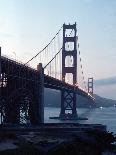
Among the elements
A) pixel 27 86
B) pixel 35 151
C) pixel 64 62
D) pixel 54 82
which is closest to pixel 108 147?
→ pixel 35 151

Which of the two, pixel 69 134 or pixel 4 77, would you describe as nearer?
pixel 69 134

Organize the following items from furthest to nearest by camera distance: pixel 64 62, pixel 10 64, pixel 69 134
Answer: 1. pixel 64 62
2. pixel 10 64
3. pixel 69 134

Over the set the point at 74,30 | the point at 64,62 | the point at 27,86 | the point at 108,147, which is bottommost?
the point at 108,147

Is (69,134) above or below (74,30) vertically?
below

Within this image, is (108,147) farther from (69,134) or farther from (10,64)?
(10,64)

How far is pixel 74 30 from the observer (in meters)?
137

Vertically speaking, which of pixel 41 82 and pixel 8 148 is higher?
pixel 41 82

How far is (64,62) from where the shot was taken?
135 meters

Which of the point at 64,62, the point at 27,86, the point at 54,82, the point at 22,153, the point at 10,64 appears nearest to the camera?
the point at 22,153

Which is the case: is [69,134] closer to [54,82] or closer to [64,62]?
[54,82]

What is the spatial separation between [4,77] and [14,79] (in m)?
2.80

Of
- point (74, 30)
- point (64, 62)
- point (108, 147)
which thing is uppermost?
point (74, 30)

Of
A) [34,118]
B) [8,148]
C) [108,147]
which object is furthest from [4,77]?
[8,148]

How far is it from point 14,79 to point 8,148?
32872 mm
